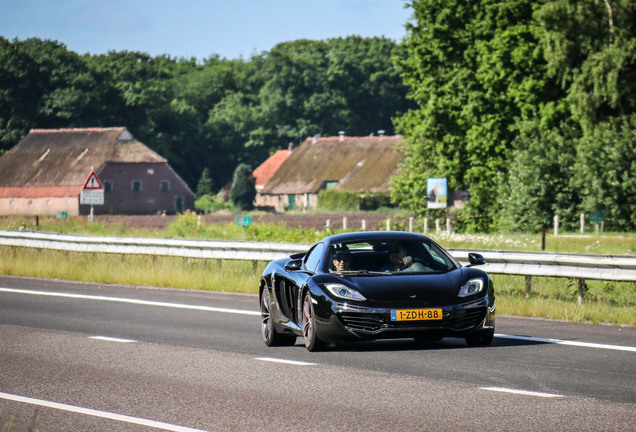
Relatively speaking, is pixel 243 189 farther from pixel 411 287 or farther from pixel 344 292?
pixel 411 287

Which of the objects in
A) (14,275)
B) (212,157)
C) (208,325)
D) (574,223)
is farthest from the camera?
(212,157)

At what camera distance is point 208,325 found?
16875 mm

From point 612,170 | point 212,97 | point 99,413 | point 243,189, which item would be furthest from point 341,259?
point 212,97

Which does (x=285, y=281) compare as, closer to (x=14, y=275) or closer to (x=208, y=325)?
(x=208, y=325)

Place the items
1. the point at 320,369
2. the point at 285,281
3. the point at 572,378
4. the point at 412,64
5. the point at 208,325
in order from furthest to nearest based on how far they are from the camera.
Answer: the point at 412,64
the point at 208,325
the point at 285,281
the point at 320,369
the point at 572,378

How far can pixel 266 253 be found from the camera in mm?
24438

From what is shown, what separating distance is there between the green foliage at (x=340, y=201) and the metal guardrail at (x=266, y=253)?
7043 centimetres

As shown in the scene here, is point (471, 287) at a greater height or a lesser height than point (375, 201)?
greater

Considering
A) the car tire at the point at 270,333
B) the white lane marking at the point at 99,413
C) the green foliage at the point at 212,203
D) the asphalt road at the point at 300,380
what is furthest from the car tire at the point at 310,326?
the green foliage at the point at 212,203

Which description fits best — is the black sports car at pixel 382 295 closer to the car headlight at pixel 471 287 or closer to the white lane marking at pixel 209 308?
the car headlight at pixel 471 287

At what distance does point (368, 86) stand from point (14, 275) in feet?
343

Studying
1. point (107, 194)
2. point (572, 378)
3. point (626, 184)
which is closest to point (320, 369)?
point (572, 378)

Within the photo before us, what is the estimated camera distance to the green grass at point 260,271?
59.2 ft

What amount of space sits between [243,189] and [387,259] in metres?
101
